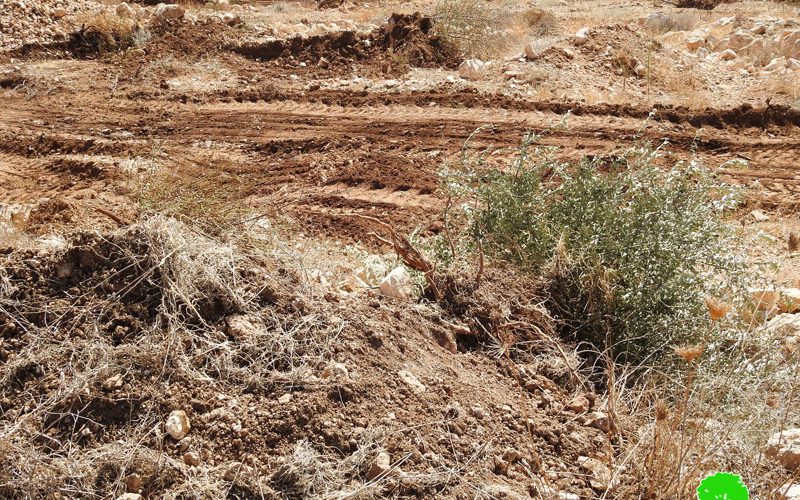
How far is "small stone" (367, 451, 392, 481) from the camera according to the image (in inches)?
107

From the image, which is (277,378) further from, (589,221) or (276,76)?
(276,76)

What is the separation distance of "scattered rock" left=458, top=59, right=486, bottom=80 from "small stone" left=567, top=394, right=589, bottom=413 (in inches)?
309

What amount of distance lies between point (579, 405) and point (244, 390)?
150 cm

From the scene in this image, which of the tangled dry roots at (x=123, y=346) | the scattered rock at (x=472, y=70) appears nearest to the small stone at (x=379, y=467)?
the tangled dry roots at (x=123, y=346)

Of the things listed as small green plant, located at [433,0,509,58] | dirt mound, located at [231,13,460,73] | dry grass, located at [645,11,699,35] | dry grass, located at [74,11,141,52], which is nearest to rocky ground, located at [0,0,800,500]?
dirt mound, located at [231,13,460,73]

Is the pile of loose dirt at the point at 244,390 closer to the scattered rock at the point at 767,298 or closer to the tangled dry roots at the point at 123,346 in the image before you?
the tangled dry roots at the point at 123,346

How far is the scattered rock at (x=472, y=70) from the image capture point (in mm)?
10609

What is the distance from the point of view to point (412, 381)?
3.20 meters

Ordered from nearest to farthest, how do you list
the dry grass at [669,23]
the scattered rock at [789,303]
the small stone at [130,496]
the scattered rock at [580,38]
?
the small stone at [130,496] < the scattered rock at [789,303] < the scattered rock at [580,38] < the dry grass at [669,23]

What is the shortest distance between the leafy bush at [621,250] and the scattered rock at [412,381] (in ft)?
3.58

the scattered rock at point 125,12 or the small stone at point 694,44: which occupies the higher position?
the scattered rock at point 125,12

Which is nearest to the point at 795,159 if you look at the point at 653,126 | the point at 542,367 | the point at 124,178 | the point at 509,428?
the point at 653,126

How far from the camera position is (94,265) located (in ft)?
11.0

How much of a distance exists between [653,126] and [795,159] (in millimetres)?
1623
